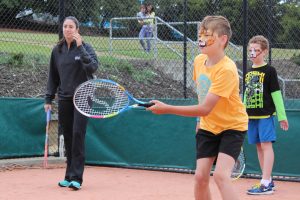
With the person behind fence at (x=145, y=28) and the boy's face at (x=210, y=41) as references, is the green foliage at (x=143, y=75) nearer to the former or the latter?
the person behind fence at (x=145, y=28)

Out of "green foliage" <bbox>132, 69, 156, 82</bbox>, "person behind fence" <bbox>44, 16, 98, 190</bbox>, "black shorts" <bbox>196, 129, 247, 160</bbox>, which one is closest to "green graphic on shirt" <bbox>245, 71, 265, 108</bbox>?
"person behind fence" <bbox>44, 16, 98, 190</bbox>

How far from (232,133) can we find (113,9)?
25.5 ft

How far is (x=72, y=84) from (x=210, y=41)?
237 cm

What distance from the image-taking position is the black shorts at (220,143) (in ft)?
15.2

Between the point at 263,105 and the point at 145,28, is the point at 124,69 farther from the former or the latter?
the point at 263,105

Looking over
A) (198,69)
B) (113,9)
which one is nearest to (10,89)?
(113,9)

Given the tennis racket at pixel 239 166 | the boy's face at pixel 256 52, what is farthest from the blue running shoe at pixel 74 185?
the boy's face at pixel 256 52

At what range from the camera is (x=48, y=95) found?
680 centimetres

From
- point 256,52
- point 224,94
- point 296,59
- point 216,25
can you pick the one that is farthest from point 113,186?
point 296,59

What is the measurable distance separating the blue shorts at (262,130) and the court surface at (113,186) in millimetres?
571

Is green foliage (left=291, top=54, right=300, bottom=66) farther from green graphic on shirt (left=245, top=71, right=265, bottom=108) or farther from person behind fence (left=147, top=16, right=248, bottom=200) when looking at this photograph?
person behind fence (left=147, top=16, right=248, bottom=200)

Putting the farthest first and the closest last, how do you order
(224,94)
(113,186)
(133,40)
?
(133,40)
(113,186)
(224,94)

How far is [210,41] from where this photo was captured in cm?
455

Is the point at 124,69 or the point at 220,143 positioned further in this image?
the point at 124,69
